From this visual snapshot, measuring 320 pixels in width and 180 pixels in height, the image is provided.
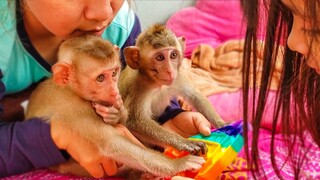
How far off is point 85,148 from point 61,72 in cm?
14

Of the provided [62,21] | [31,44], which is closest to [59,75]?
[62,21]

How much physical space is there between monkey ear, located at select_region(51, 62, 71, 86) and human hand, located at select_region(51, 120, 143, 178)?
72 millimetres

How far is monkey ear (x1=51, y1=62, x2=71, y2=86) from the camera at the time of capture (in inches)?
30.3

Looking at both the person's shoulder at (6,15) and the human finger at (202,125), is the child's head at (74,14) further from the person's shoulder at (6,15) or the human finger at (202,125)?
the human finger at (202,125)

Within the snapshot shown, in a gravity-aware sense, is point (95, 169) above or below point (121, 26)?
below

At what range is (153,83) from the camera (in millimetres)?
876

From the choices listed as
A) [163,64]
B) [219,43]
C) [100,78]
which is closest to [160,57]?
[163,64]

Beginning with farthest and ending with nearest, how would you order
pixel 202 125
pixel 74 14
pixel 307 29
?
pixel 202 125, pixel 74 14, pixel 307 29

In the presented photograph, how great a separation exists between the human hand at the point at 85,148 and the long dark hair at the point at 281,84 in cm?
20

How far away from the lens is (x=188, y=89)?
983 millimetres

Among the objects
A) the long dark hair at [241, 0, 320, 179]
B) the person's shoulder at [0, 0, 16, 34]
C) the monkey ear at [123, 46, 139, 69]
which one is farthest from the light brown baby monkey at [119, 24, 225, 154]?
the person's shoulder at [0, 0, 16, 34]

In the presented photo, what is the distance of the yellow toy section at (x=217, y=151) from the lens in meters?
0.78

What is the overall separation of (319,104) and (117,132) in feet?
1.16

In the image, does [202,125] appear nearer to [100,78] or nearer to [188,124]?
[188,124]
